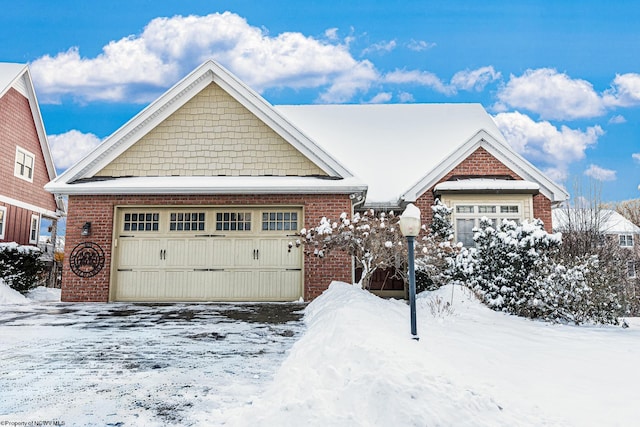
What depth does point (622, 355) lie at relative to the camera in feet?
18.6

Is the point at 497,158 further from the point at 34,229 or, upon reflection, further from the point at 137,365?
the point at 34,229

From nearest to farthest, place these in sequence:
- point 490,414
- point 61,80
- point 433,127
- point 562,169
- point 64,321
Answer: point 490,414 → point 64,321 → point 433,127 → point 562,169 → point 61,80

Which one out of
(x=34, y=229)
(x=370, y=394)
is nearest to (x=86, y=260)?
(x=370, y=394)

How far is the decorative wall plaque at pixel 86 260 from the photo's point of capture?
11.6 meters

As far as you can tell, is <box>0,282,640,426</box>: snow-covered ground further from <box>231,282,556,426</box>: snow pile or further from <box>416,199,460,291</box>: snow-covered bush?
<box>416,199,460,291</box>: snow-covered bush

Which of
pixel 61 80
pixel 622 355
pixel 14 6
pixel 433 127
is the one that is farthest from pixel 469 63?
pixel 61 80

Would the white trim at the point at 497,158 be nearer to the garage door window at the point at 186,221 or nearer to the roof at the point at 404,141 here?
the roof at the point at 404,141

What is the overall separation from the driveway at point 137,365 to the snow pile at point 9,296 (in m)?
5.77

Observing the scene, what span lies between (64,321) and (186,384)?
4.91 m

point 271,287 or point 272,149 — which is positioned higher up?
point 272,149

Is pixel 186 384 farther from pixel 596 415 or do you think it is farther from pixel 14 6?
pixel 14 6

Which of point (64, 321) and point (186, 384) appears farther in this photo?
point (64, 321)

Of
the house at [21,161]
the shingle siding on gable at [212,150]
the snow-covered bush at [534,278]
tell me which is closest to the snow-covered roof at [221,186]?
the shingle siding on gable at [212,150]

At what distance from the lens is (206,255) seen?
1180 cm
